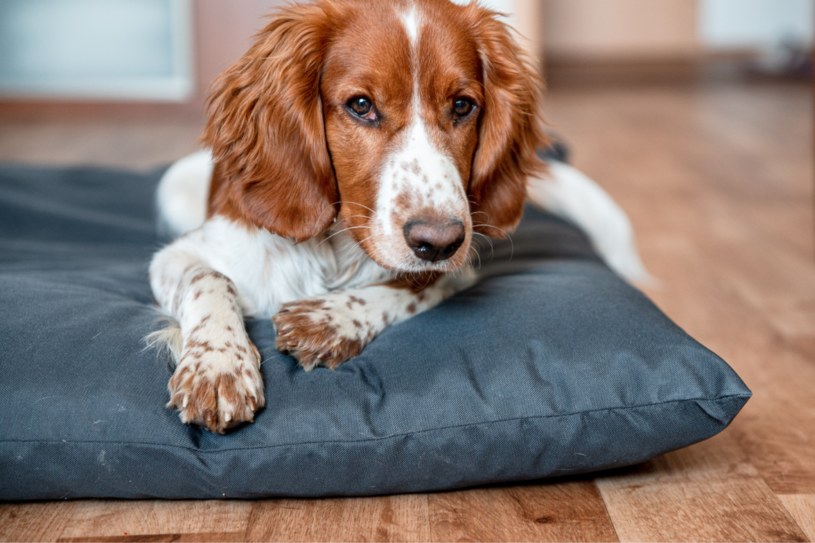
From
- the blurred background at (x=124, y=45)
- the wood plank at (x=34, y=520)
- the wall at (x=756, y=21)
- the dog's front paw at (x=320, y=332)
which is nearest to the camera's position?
the wood plank at (x=34, y=520)

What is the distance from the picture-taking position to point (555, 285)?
2357 mm

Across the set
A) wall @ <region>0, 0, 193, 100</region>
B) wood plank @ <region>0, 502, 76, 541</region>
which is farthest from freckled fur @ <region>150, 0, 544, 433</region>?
wall @ <region>0, 0, 193, 100</region>

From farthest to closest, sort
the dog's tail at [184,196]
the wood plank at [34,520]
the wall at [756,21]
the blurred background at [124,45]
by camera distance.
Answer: the wall at [756,21], the blurred background at [124,45], the dog's tail at [184,196], the wood plank at [34,520]

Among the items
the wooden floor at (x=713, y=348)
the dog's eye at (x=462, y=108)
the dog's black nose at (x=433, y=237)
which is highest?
the dog's eye at (x=462, y=108)

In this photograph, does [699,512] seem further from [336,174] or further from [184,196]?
[184,196]

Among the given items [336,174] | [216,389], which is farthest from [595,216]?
[216,389]

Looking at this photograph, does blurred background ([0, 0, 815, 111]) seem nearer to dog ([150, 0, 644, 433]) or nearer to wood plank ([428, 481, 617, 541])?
dog ([150, 0, 644, 433])

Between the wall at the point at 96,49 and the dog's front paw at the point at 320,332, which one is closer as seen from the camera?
the dog's front paw at the point at 320,332

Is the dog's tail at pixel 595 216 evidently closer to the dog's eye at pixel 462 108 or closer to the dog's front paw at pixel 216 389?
the dog's eye at pixel 462 108

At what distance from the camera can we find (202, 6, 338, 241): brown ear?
6.83 feet

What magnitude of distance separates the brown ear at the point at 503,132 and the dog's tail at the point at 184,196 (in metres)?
0.96

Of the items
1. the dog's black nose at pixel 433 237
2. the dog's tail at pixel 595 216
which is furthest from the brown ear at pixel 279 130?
the dog's tail at pixel 595 216

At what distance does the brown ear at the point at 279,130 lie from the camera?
6.83 feet

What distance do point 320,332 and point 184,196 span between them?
48.4 inches
